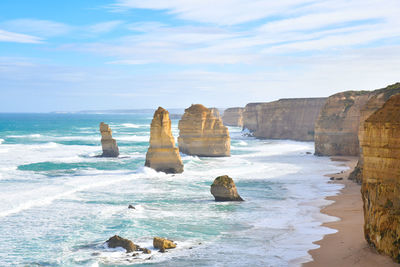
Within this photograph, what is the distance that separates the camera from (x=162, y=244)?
1767 centimetres

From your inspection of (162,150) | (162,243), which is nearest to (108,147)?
(162,150)

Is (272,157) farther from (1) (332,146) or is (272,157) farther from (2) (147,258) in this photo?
(2) (147,258)

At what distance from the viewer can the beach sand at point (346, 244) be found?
605 inches

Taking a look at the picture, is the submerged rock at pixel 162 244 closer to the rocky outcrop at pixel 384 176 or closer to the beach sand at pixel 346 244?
the beach sand at pixel 346 244

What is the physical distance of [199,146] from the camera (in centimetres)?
5309

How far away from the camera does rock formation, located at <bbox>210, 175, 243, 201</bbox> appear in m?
26.6

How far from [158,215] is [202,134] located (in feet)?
97.1

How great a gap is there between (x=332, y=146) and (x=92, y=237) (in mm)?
39010

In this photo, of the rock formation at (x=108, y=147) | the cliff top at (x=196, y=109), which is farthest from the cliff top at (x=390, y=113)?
the rock formation at (x=108, y=147)

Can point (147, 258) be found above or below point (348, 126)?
below

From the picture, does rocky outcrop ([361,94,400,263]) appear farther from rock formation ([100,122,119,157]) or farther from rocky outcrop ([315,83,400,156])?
rock formation ([100,122,119,157])

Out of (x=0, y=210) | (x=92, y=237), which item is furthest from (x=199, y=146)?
(x=92, y=237)

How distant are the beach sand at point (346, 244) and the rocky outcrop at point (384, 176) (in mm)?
491

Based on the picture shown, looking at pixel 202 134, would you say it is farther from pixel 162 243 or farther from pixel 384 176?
pixel 384 176
